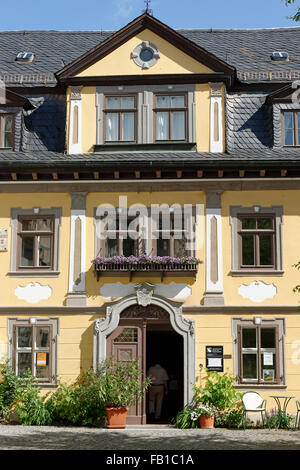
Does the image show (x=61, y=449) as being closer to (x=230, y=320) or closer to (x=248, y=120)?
(x=230, y=320)

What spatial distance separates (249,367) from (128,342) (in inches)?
119

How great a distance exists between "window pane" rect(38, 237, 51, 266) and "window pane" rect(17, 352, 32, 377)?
7.60 feet

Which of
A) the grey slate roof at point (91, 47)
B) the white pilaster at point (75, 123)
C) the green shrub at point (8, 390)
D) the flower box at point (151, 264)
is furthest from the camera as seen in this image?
the grey slate roof at point (91, 47)

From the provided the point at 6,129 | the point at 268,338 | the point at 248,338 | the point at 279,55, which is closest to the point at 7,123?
the point at 6,129

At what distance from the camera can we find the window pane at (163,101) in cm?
1873

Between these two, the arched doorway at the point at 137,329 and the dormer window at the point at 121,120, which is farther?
the dormer window at the point at 121,120

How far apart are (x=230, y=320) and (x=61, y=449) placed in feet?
19.8

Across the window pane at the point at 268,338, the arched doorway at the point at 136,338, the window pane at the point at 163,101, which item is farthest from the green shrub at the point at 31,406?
the window pane at the point at 163,101

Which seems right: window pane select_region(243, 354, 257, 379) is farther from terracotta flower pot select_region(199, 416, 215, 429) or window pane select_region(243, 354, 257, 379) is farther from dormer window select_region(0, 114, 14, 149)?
dormer window select_region(0, 114, 14, 149)

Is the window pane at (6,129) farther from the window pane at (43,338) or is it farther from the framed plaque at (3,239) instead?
the window pane at (43,338)

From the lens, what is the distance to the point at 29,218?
18.4 meters

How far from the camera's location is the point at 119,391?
16.5 metres

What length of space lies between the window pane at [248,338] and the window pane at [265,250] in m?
1.72

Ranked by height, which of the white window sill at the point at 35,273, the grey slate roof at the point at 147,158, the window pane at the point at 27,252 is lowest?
the white window sill at the point at 35,273
